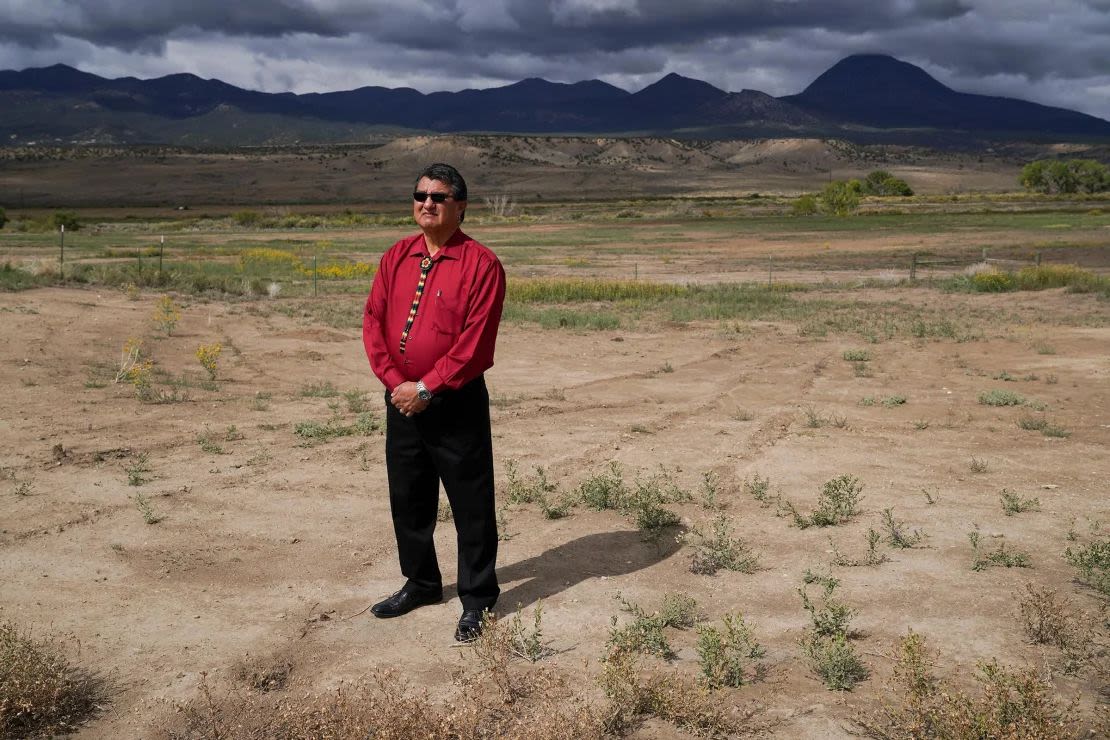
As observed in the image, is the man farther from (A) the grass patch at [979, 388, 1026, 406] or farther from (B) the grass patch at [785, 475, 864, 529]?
(A) the grass patch at [979, 388, 1026, 406]

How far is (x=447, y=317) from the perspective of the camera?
4383 mm

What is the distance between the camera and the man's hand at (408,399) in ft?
14.2

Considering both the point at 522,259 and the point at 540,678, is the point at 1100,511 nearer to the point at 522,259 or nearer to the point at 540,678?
the point at 540,678

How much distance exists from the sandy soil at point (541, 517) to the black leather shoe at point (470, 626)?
0.27 ft

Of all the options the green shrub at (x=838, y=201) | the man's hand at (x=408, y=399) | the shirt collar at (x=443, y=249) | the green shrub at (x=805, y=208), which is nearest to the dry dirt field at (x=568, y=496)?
the man's hand at (x=408, y=399)

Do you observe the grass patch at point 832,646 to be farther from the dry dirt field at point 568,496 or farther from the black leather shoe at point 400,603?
the black leather shoe at point 400,603

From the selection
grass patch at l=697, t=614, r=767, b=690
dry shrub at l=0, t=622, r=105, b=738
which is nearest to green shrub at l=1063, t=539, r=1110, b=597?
grass patch at l=697, t=614, r=767, b=690

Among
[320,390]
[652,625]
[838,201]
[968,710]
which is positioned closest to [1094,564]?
[968,710]

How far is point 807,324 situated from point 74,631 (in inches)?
578

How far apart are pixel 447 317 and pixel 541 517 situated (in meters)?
2.50

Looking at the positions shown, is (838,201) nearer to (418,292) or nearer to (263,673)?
(418,292)

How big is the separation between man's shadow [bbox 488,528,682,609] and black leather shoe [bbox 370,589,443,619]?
0.41 m

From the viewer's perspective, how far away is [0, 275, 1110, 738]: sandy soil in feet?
14.6

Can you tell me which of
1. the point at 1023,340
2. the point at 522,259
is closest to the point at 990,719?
the point at 1023,340
